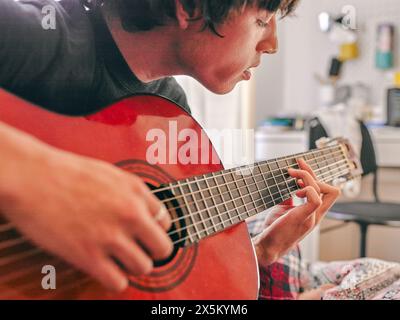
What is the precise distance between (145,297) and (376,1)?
995 millimetres

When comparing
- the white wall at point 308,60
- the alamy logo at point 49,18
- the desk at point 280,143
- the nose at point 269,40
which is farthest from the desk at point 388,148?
the alamy logo at point 49,18

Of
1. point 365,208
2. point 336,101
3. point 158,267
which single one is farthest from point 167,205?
point 336,101

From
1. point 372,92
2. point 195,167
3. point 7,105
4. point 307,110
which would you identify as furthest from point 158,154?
point 372,92

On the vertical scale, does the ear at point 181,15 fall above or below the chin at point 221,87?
above

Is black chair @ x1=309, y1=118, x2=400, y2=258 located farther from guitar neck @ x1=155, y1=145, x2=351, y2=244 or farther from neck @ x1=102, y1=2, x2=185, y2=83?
neck @ x1=102, y1=2, x2=185, y2=83

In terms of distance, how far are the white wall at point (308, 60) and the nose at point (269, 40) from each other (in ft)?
0.26

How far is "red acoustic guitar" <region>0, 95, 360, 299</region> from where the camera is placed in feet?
1.21

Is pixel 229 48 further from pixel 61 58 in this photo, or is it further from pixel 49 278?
pixel 49 278

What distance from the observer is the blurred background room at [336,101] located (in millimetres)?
806

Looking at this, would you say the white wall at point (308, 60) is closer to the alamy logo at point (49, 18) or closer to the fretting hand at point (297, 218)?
the fretting hand at point (297, 218)

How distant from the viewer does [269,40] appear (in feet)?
1.98

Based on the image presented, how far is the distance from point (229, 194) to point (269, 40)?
245 millimetres
